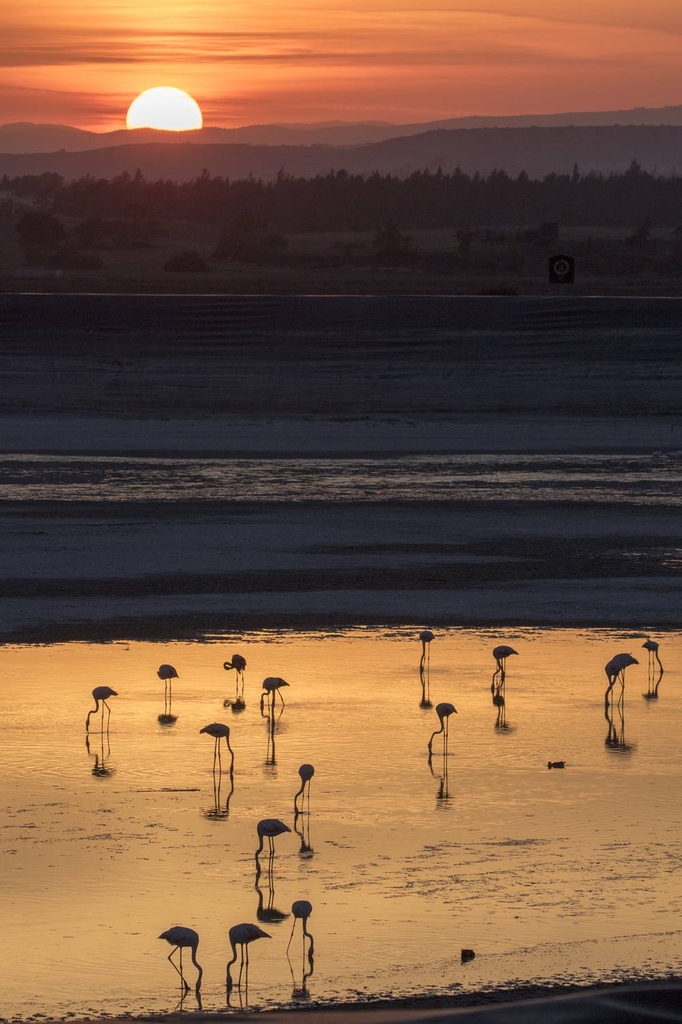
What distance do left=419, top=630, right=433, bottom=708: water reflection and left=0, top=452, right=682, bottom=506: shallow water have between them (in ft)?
29.5

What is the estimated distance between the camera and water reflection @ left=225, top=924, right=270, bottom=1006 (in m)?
7.23

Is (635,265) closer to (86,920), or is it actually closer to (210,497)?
(210,497)

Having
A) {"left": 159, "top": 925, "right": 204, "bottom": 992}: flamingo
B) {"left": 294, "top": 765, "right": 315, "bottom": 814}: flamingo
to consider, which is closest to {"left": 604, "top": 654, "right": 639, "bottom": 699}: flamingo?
{"left": 294, "top": 765, "right": 315, "bottom": 814}: flamingo

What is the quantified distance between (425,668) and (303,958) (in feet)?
18.8

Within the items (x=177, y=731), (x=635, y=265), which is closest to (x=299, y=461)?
(x=177, y=731)

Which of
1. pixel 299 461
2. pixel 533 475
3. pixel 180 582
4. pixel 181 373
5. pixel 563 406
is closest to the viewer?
pixel 180 582

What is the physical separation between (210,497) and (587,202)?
376 feet

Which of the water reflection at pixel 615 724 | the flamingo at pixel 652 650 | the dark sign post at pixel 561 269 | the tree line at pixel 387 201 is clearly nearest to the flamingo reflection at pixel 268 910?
the water reflection at pixel 615 724

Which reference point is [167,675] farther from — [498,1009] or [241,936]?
[498,1009]

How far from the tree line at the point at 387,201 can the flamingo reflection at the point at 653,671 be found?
91033mm

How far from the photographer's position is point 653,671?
1335 cm

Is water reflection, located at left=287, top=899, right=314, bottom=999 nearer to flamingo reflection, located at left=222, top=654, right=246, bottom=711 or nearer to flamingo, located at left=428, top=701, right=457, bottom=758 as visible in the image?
flamingo, located at left=428, top=701, right=457, bottom=758

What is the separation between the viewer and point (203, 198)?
116 meters

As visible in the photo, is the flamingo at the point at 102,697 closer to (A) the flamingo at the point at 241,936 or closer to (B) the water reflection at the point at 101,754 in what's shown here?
(B) the water reflection at the point at 101,754
